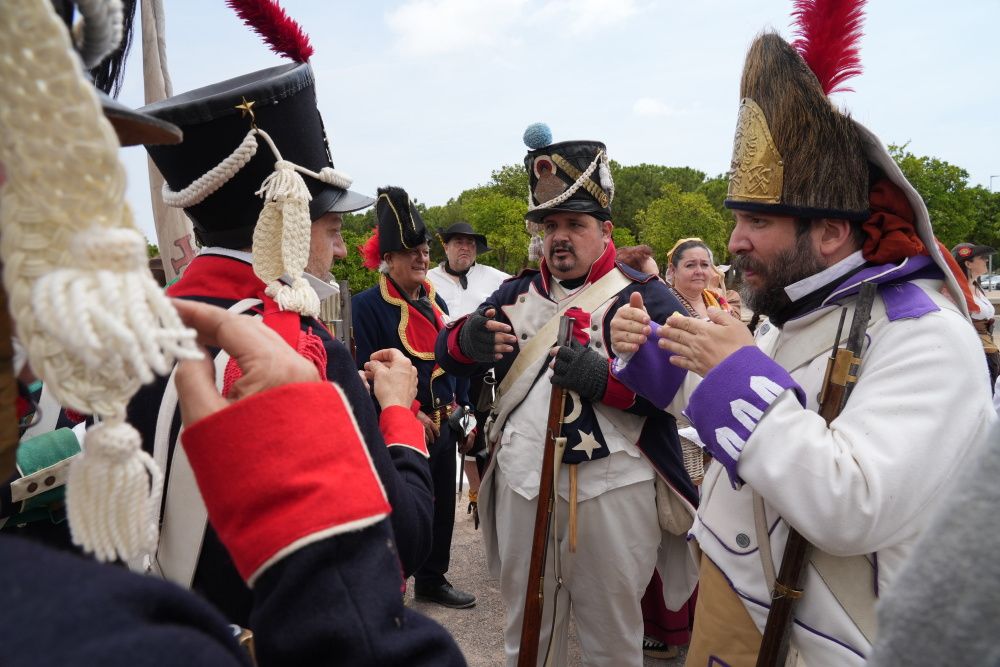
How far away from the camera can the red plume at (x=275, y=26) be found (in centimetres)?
177

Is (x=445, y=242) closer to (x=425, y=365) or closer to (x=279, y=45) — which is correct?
(x=425, y=365)

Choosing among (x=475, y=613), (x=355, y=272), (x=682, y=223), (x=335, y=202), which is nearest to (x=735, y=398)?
(x=335, y=202)

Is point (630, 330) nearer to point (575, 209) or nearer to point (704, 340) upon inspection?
point (704, 340)

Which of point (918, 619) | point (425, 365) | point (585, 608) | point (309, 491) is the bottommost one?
point (585, 608)

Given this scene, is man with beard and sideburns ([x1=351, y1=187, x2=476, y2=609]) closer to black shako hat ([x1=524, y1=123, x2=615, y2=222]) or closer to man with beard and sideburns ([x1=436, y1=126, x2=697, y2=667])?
man with beard and sideburns ([x1=436, y1=126, x2=697, y2=667])

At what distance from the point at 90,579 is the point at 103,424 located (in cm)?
20

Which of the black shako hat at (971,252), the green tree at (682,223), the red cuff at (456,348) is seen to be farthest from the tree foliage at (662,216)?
the red cuff at (456,348)

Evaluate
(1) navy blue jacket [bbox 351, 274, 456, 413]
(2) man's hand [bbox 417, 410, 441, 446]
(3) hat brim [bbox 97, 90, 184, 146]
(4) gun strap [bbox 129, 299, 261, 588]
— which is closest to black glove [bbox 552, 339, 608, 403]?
(2) man's hand [bbox 417, 410, 441, 446]

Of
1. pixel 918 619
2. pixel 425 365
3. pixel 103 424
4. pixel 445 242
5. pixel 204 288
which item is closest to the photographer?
pixel 918 619

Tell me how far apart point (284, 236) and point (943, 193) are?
28762 millimetres

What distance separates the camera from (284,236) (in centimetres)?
153

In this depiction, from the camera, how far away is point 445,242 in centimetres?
832

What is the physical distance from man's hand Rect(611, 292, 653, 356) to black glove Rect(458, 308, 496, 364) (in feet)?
2.61

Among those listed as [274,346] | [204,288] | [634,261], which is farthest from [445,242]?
[274,346]
